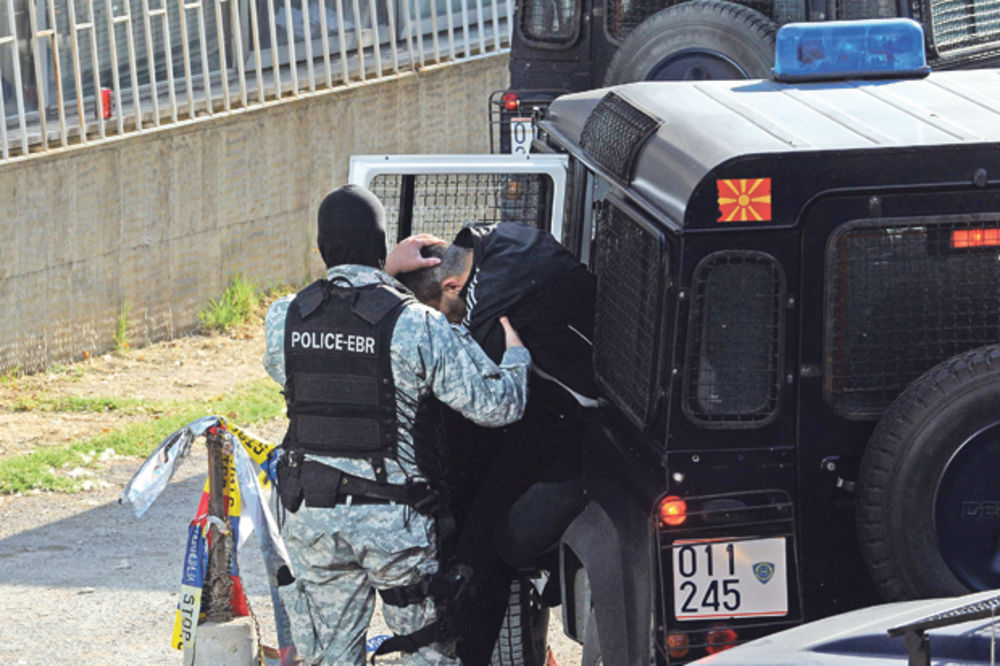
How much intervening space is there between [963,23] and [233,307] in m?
5.60

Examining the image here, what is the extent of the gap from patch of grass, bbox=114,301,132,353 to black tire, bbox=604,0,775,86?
165 inches

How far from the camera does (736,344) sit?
3738mm

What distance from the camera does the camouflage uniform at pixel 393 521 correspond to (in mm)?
4297

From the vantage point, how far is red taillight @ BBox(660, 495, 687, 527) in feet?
12.1

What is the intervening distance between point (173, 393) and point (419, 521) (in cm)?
593

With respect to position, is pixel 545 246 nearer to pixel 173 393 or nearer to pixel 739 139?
pixel 739 139

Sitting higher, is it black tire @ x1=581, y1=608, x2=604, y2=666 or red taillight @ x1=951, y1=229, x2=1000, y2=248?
red taillight @ x1=951, y1=229, x2=1000, y2=248

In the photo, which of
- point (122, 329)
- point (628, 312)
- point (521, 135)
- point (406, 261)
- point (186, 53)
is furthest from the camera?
point (186, 53)

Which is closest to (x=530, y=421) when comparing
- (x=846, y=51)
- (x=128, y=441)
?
(x=846, y=51)

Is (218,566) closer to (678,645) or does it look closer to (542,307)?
(542,307)

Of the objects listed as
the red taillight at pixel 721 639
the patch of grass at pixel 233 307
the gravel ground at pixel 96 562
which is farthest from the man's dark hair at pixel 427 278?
the patch of grass at pixel 233 307

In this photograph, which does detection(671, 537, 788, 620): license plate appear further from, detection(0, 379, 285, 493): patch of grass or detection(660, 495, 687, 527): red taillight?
detection(0, 379, 285, 493): patch of grass

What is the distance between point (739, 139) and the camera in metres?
3.79

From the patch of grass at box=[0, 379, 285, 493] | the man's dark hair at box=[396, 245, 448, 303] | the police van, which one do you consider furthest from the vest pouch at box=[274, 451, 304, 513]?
the patch of grass at box=[0, 379, 285, 493]
